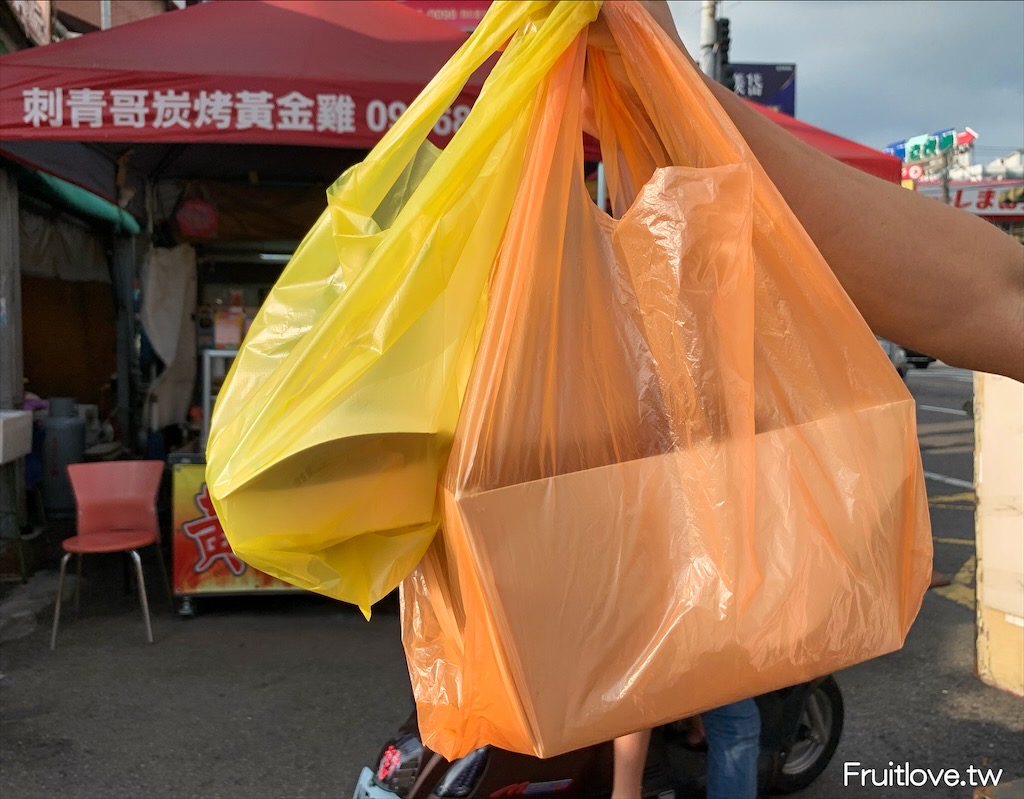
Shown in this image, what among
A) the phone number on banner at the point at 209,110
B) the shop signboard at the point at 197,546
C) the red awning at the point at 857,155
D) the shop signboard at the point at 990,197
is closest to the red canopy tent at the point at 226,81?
the phone number on banner at the point at 209,110

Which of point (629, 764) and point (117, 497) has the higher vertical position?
point (117, 497)

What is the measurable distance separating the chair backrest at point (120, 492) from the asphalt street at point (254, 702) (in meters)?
0.55

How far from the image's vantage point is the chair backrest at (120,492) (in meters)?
4.56

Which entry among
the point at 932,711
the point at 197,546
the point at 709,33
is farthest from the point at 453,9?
the point at 932,711

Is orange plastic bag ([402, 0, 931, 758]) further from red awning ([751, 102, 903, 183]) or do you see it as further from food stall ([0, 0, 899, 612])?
red awning ([751, 102, 903, 183])

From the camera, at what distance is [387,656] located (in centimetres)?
423

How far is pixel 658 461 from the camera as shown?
1.06m

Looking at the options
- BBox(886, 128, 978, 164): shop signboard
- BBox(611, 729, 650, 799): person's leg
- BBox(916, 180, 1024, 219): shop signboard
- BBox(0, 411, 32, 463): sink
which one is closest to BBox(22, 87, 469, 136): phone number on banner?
BBox(0, 411, 32, 463): sink

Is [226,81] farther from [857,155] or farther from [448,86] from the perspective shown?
[857,155]

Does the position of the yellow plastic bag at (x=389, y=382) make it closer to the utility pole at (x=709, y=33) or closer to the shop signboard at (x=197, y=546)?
the shop signboard at (x=197, y=546)

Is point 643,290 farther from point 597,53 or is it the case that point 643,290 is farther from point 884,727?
point 884,727

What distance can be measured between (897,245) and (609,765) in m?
1.81

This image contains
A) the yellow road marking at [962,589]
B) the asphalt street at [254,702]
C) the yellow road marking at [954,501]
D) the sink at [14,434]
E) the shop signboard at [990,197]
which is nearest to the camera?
the asphalt street at [254,702]

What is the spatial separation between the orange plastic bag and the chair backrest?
387cm
